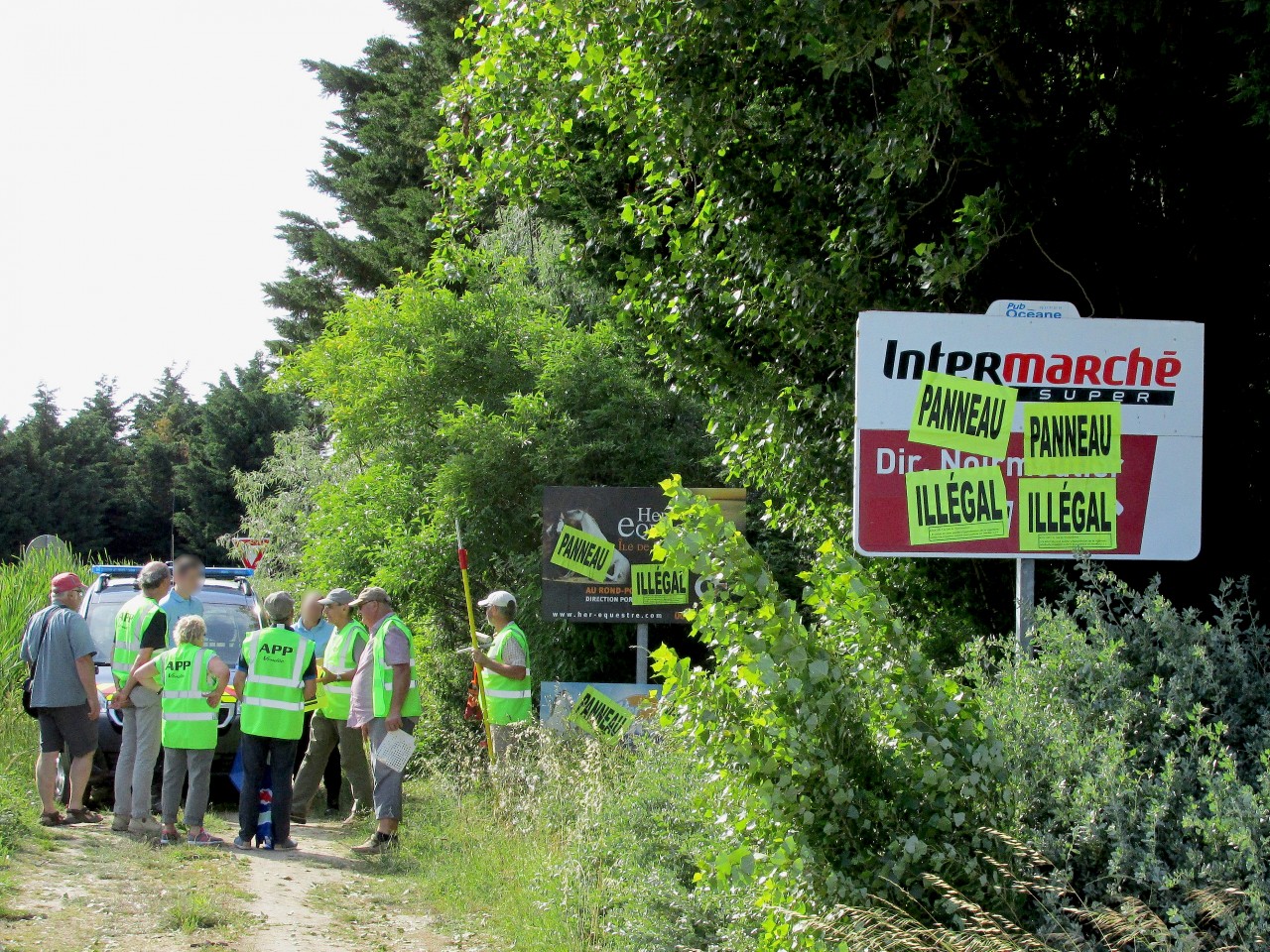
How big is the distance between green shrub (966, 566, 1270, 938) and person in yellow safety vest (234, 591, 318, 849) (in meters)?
6.31

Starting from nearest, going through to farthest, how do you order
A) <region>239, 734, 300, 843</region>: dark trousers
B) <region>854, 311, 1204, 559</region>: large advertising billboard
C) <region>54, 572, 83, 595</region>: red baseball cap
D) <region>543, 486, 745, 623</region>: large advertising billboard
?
<region>854, 311, 1204, 559</region>: large advertising billboard → <region>239, 734, 300, 843</region>: dark trousers → <region>54, 572, 83, 595</region>: red baseball cap → <region>543, 486, 745, 623</region>: large advertising billboard

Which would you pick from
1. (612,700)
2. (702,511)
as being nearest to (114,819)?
(612,700)

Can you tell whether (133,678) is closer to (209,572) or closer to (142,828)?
(142,828)

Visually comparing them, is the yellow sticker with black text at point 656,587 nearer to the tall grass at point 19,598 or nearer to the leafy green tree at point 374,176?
the tall grass at point 19,598

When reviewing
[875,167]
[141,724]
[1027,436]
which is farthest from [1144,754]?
[141,724]

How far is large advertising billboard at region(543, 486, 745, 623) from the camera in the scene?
10891 millimetres

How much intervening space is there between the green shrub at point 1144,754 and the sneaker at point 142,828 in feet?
23.4

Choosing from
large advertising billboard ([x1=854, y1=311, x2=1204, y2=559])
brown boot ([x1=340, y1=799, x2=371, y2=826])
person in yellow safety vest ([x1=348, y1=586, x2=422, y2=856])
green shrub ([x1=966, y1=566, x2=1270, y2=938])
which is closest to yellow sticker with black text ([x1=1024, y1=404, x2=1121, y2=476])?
large advertising billboard ([x1=854, y1=311, x2=1204, y2=559])

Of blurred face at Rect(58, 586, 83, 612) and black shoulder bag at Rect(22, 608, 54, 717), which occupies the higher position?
blurred face at Rect(58, 586, 83, 612)

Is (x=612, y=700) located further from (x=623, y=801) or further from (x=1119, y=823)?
(x=1119, y=823)

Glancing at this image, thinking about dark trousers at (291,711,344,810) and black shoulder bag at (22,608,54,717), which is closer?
black shoulder bag at (22,608,54,717)

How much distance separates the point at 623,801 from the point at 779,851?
7.90ft

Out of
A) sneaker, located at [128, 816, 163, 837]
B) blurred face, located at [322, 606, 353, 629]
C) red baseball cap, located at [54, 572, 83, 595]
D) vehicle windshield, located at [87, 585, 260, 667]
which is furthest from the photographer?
vehicle windshield, located at [87, 585, 260, 667]

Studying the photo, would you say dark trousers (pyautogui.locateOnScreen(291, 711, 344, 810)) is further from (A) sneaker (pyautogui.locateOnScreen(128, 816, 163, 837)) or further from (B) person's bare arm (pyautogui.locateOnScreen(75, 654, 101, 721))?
(A) sneaker (pyautogui.locateOnScreen(128, 816, 163, 837))
